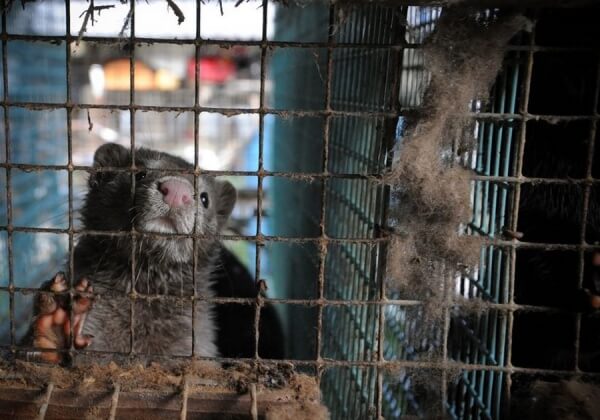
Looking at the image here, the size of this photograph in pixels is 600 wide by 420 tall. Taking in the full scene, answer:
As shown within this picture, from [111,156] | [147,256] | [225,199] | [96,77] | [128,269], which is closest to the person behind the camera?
[147,256]

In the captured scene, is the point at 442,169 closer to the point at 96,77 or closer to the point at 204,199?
the point at 204,199

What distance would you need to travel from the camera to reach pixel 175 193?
5.93 ft

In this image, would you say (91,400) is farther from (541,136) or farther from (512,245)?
(541,136)

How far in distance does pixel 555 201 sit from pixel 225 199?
140cm

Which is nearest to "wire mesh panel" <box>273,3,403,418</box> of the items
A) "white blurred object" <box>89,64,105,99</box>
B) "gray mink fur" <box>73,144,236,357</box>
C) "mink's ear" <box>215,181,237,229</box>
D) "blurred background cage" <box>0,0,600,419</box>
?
"blurred background cage" <box>0,0,600,419</box>

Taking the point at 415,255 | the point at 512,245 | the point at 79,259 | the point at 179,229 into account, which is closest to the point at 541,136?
the point at 512,245

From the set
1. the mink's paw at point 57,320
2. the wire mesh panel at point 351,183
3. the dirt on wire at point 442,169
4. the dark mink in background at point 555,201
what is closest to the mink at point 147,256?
the mink's paw at point 57,320

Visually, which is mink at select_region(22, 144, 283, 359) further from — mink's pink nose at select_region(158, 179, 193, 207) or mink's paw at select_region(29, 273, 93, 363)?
mink's paw at select_region(29, 273, 93, 363)

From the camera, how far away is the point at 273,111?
1.32 meters

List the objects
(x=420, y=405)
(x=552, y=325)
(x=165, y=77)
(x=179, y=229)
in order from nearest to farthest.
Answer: (x=420, y=405) < (x=552, y=325) < (x=179, y=229) < (x=165, y=77)

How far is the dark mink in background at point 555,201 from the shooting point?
5.11 ft

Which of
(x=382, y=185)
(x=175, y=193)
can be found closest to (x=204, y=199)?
(x=175, y=193)

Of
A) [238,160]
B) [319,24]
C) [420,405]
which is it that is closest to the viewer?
[420,405]

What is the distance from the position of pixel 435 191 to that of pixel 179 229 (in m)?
0.83
